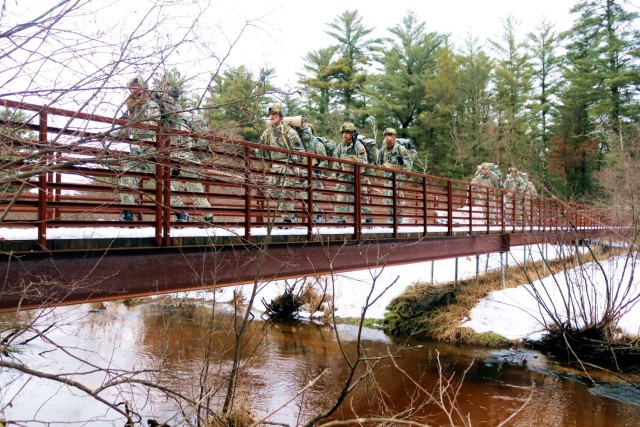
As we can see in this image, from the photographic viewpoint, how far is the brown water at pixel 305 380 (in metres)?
7.70

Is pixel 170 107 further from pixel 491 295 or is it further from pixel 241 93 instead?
pixel 491 295

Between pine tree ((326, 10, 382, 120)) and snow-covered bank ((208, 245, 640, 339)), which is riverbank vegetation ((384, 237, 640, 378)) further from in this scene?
pine tree ((326, 10, 382, 120))

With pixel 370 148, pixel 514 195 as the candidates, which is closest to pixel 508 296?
pixel 514 195

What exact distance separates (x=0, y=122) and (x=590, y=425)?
848 centimetres

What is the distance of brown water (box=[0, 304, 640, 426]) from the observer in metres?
7.70

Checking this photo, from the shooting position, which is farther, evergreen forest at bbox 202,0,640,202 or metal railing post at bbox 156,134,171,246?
evergreen forest at bbox 202,0,640,202

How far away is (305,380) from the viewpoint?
9.56 metres

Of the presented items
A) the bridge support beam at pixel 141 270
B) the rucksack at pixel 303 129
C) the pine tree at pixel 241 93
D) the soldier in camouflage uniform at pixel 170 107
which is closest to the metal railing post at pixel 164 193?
the bridge support beam at pixel 141 270

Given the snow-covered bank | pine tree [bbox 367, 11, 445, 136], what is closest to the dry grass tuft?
the snow-covered bank

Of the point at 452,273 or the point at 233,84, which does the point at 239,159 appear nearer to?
the point at 233,84

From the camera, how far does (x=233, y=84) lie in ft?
16.0

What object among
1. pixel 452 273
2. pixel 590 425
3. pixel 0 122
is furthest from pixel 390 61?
pixel 0 122

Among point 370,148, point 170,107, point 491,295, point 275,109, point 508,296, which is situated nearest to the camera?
point 170,107

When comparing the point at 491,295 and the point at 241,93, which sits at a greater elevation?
the point at 241,93
